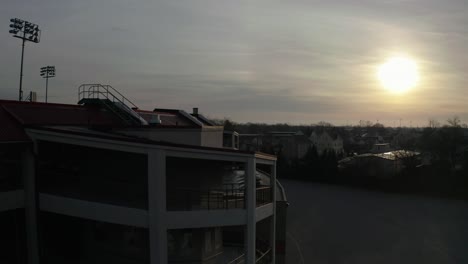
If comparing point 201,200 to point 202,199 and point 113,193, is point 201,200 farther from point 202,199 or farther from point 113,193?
point 113,193

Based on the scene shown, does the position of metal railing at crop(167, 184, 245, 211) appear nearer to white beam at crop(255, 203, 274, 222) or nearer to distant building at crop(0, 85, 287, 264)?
distant building at crop(0, 85, 287, 264)

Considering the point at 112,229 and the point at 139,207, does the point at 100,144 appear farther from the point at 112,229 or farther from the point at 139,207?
the point at 112,229

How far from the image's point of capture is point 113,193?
429 inches

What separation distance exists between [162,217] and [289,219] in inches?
1019

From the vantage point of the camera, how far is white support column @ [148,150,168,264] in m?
9.55

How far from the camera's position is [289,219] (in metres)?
34.1

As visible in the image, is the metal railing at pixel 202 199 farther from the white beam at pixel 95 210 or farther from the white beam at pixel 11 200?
the white beam at pixel 11 200

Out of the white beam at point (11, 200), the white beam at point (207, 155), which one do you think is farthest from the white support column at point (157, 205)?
the white beam at point (11, 200)

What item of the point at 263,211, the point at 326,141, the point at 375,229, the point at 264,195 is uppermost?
Answer: the point at 326,141

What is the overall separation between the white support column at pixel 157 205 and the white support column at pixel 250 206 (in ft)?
8.11

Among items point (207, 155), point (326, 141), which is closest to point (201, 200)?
point (207, 155)

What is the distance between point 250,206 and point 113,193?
392cm

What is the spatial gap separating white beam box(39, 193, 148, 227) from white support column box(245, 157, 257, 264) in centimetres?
293

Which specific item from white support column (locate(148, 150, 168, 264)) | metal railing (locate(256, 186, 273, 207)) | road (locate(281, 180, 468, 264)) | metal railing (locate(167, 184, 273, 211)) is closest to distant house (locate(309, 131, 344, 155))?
road (locate(281, 180, 468, 264))
